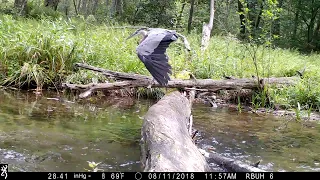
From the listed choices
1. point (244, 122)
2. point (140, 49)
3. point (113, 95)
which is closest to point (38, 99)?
point (113, 95)

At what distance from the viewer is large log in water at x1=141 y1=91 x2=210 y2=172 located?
8.10 feet

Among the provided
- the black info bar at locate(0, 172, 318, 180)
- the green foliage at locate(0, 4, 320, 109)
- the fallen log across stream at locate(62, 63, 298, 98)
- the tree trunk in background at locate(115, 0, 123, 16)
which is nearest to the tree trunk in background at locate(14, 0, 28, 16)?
the tree trunk in background at locate(115, 0, 123, 16)

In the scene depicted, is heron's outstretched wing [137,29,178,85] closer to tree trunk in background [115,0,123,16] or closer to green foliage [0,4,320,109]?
green foliage [0,4,320,109]

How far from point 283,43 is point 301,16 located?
157 centimetres

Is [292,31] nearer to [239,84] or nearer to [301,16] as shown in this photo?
[301,16]

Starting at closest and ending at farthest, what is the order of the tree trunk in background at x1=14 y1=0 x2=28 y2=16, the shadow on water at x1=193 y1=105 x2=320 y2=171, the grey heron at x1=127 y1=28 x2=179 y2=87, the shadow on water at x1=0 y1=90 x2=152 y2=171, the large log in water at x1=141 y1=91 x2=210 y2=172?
the large log in water at x1=141 y1=91 x2=210 y2=172 < the shadow on water at x1=0 y1=90 x2=152 y2=171 < the shadow on water at x1=193 y1=105 x2=320 y2=171 < the grey heron at x1=127 y1=28 x2=179 y2=87 < the tree trunk in background at x1=14 y1=0 x2=28 y2=16

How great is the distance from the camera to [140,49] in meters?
3.89

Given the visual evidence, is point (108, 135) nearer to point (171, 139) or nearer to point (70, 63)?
point (171, 139)

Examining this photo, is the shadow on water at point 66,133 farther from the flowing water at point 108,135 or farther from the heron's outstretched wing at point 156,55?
the heron's outstretched wing at point 156,55

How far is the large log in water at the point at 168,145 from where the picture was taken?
8.10ft

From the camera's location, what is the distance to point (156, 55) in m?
3.95

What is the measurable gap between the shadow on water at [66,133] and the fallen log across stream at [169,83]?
0.39 m

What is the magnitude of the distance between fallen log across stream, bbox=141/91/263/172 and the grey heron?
34 cm

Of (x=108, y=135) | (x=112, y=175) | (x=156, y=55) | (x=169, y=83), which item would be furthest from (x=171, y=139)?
(x=169, y=83)
